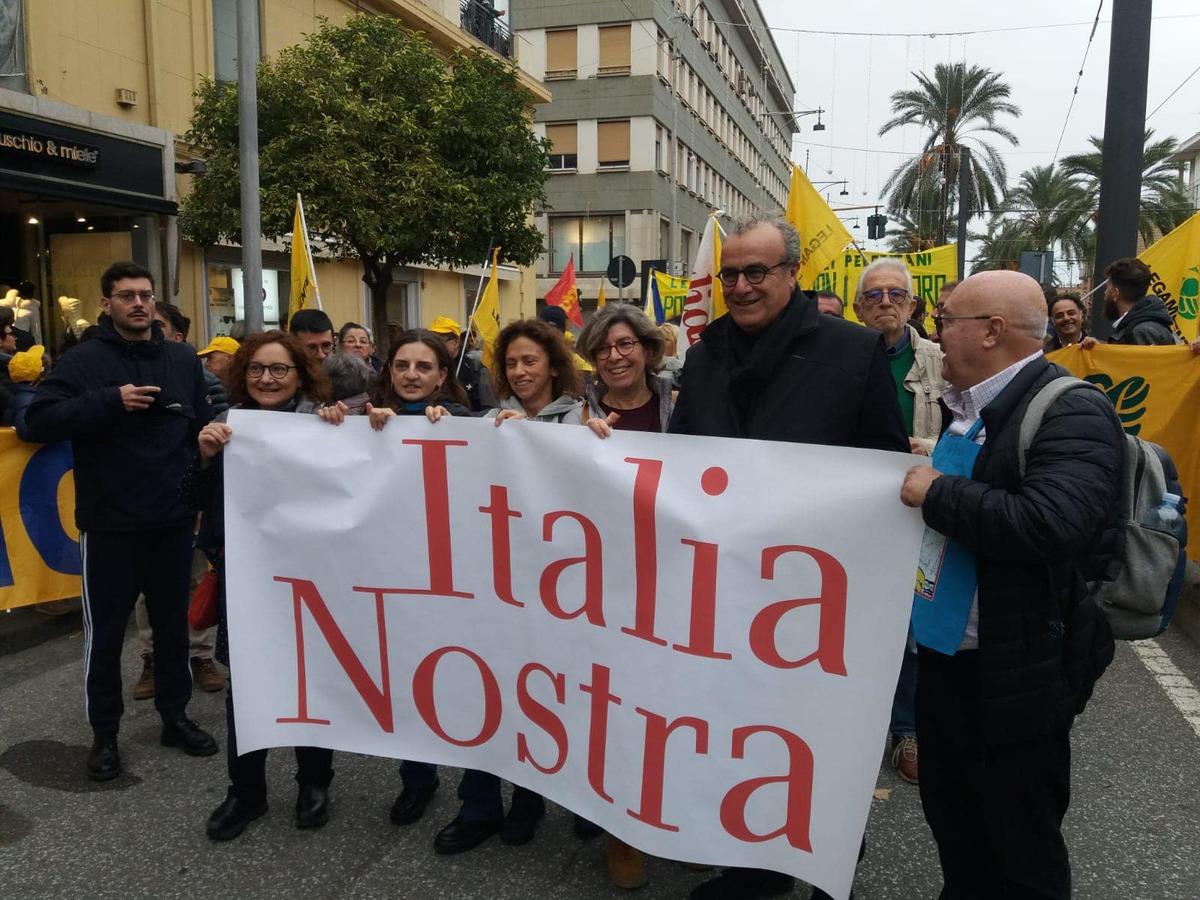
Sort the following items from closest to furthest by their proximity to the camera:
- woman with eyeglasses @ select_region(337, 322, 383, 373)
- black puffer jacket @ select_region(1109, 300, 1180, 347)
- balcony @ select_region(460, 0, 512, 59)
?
black puffer jacket @ select_region(1109, 300, 1180, 347) < woman with eyeglasses @ select_region(337, 322, 383, 373) < balcony @ select_region(460, 0, 512, 59)

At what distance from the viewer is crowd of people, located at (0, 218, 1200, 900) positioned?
6.41 feet

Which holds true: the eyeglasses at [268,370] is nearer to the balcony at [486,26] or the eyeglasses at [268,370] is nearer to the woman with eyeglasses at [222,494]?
the woman with eyeglasses at [222,494]

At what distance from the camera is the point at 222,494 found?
3145mm

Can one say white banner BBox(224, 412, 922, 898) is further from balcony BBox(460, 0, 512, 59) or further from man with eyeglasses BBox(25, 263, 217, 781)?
balcony BBox(460, 0, 512, 59)

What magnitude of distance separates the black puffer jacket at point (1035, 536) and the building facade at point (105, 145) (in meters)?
11.6

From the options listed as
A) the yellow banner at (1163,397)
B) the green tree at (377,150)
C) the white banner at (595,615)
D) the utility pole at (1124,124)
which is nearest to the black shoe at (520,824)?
the white banner at (595,615)

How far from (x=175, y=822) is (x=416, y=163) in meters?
11.3

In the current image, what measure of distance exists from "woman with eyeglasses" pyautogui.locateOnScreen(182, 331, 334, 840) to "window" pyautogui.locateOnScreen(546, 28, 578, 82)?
3672 cm

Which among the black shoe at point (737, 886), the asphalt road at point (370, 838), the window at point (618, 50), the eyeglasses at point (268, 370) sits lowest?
the asphalt road at point (370, 838)

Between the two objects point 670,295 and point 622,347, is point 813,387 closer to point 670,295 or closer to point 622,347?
point 622,347

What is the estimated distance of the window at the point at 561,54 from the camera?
3700 centimetres

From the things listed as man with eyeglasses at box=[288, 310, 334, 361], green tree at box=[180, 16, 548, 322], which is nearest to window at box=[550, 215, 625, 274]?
green tree at box=[180, 16, 548, 322]

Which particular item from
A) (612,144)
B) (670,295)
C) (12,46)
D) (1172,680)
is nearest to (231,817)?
(1172,680)

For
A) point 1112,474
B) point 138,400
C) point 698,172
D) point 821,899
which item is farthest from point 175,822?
point 698,172
